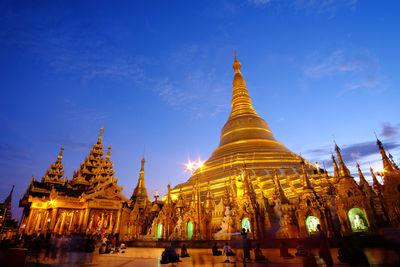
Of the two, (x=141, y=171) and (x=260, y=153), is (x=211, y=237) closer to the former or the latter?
(x=260, y=153)

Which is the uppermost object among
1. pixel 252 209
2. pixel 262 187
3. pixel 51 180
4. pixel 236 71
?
pixel 236 71

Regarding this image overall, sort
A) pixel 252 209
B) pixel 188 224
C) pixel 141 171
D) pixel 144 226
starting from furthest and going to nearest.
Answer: pixel 141 171 < pixel 144 226 < pixel 188 224 < pixel 252 209

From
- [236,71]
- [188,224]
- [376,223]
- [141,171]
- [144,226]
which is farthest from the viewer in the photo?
[236,71]

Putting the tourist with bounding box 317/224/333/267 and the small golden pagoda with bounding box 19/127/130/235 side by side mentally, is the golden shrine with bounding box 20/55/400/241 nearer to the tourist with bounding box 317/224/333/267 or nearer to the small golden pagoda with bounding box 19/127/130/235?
the small golden pagoda with bounding box 19/127/130/235

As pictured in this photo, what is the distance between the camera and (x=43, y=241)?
14.9 metres

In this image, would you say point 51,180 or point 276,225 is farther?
point 51,180

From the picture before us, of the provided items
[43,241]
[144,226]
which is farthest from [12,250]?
[144,226]

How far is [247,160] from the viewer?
3061 centimetres

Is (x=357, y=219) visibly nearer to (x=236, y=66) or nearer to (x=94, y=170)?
(x=94, y=170)

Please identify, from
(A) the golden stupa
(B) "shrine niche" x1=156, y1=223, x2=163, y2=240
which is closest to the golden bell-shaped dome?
(A) the golden stupa

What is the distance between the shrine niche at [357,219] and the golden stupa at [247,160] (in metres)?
7.42

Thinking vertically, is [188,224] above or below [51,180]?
below

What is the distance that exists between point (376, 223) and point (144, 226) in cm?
2097

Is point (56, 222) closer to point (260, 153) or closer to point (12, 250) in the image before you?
point (12, 250)
